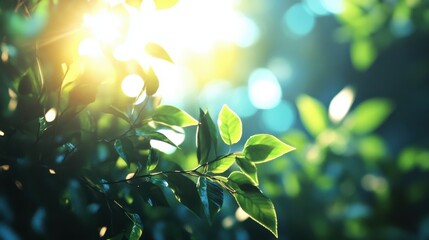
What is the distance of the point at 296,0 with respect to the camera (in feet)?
13.5

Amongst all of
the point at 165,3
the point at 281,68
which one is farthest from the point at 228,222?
A: the point at 281,68

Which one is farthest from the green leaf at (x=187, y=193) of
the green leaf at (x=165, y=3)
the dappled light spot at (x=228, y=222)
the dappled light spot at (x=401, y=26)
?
the dappled light spot at (x=401, y=26)

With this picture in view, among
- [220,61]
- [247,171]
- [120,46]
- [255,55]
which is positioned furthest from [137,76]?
[255,55]

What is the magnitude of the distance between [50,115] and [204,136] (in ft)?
0.64

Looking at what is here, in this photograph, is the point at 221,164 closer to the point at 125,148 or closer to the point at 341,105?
the point at 125,148

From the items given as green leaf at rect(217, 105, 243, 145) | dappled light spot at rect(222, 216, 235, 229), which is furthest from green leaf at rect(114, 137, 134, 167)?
dappled light spot at rect(222, 216, 235, 229)

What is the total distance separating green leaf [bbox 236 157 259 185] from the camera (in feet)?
1.77

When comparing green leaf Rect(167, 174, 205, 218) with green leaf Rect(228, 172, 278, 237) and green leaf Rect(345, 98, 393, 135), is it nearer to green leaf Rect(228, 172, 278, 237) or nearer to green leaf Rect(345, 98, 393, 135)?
green leaf Rect(228, 172, 278, 237)

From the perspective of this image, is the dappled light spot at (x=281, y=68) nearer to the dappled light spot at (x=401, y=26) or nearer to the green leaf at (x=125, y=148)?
the dappled light spot at (x=401, y=26)

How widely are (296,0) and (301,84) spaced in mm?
1027

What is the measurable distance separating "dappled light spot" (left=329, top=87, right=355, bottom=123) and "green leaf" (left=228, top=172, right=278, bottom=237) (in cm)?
70

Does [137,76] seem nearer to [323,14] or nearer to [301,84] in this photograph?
[301,84]

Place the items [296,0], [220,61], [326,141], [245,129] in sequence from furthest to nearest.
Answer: [296,0] < [245,129] < [220,61] < [326,141]

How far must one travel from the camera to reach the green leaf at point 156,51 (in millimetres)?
549
